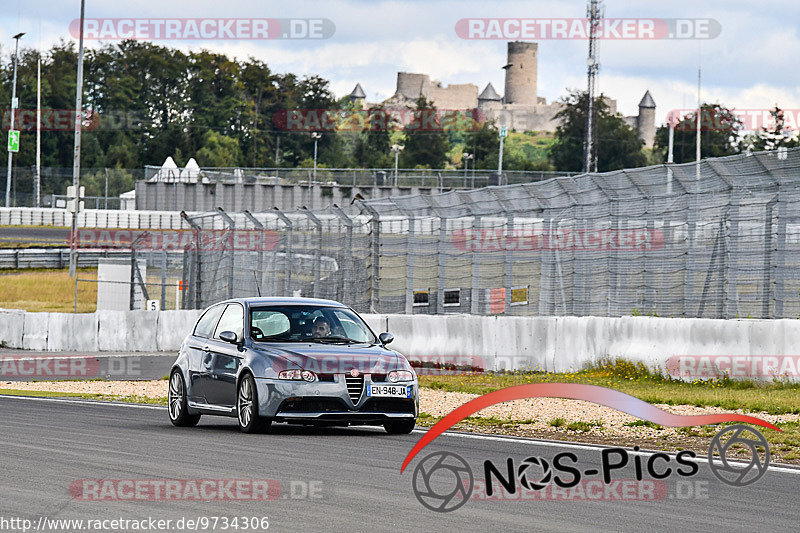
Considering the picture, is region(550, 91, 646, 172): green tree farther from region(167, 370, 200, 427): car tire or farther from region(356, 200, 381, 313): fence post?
region(167, 370, 200, 427): car tire

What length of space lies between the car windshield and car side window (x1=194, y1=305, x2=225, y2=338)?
0.76m

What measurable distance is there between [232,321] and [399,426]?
7.09 ft

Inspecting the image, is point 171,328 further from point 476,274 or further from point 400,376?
point 400,376

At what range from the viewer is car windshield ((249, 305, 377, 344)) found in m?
13.1

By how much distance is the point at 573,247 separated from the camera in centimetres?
2088

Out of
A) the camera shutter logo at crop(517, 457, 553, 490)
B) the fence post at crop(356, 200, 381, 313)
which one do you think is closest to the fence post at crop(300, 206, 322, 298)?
the fence post at crop(356, 200, 381, 313)

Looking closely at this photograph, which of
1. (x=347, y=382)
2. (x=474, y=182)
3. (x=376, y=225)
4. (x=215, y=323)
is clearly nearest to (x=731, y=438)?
(x=347, y=382)

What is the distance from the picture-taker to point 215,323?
14.0 meters

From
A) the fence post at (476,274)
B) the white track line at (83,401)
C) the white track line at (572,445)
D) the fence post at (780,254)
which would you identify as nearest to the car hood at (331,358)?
the white track line at (572,445)

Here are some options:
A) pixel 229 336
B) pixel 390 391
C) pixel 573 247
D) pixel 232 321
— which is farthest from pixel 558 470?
pixel 573 247

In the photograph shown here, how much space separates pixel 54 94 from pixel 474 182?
56246 millimetres

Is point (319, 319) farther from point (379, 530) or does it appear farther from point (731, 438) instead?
point (379, 530)
